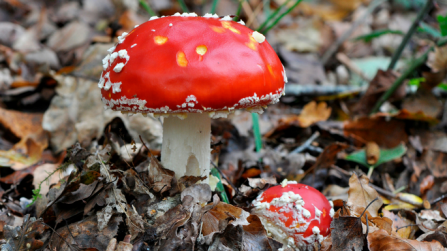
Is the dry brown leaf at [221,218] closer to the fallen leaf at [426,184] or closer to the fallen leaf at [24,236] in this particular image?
the fallen leaf at [24,236]

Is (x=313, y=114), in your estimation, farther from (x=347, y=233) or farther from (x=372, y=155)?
(x=347, y=233)

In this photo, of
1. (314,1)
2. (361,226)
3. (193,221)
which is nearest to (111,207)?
(193,221)

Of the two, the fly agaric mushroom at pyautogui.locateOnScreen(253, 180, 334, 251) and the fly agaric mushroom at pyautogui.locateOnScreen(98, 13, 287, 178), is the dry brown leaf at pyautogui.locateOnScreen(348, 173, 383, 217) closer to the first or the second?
the fly agaric mushroom at pyautogui.locateOnScreen(253, 180, 334, 251)

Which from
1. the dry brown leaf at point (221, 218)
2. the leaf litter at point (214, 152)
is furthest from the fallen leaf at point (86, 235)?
the dry brown leaf at point (221, 218)

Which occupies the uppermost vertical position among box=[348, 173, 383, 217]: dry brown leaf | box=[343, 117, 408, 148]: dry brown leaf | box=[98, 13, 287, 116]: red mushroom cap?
box=[98, 13, 287, 116]: red mushroom cap

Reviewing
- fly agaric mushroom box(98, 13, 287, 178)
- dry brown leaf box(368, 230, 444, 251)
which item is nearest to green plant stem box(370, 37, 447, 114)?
dry brown leaf box(368, 230, 444, 251)

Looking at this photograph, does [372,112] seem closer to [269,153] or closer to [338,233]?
[269,153]

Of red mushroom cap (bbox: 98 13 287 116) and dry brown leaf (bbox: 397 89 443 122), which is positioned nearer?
red mushroom cap (bbox: 98 13 287 116)
